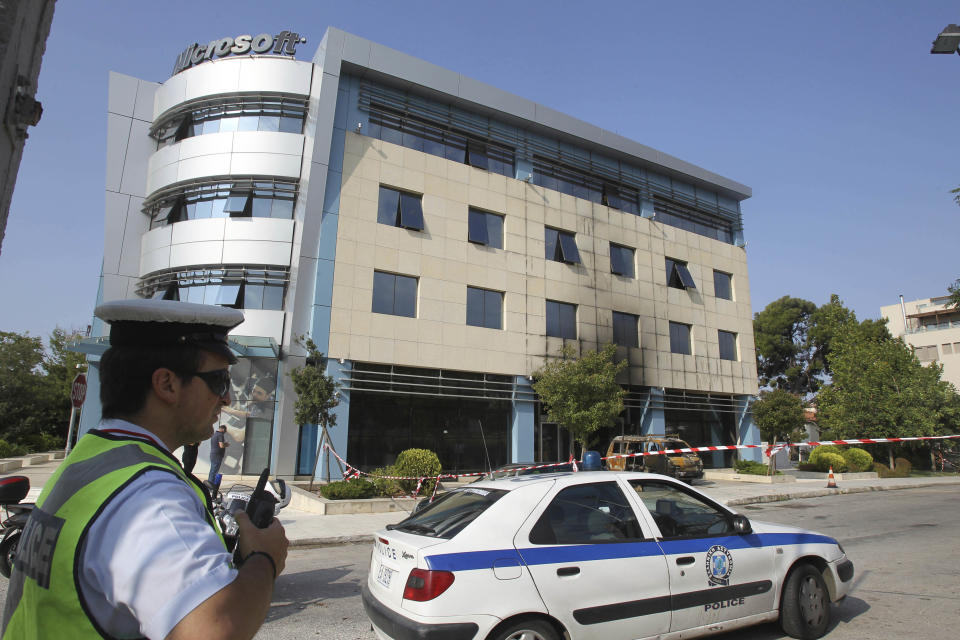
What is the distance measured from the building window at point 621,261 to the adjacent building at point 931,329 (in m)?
43.0

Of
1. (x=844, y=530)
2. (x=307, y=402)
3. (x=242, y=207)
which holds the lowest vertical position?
(x=844, y=530)

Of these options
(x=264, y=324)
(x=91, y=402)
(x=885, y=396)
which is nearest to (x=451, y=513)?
(x=264, y=324)

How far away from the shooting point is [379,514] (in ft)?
45.9

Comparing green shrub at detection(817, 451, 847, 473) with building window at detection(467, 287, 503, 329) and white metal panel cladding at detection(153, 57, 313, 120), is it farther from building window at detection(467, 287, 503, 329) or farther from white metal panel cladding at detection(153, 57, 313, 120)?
white metal panel cladding at detection(153, 57, 313, 120)

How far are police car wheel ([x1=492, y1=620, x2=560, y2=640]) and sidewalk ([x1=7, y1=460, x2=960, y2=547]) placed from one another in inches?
288

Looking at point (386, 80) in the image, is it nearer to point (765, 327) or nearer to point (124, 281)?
point (124, 281)

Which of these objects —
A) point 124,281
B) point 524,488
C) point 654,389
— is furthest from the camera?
point 654,389

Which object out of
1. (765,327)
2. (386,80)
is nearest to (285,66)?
(386,80)

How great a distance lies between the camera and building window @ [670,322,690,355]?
28.8m

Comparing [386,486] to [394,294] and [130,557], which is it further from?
[130,557]

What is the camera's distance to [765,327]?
5844 centimetres

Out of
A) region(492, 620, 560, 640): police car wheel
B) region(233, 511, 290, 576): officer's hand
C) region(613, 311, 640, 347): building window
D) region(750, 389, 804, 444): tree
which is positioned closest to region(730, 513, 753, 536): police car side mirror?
region(492, 620, 560, 640): police car wheel

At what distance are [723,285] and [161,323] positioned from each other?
3415 centimetres

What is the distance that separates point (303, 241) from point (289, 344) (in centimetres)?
359
